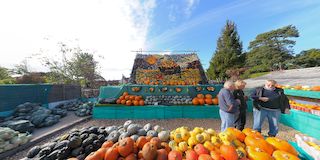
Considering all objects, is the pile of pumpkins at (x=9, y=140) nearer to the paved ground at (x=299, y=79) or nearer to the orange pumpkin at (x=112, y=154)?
the orange pumpkin at (x=112, y=154)

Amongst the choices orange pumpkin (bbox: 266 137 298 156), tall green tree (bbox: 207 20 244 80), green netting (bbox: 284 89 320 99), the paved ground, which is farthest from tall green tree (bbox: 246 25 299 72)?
orange pumpkin (bbox: 266 137 298 156)

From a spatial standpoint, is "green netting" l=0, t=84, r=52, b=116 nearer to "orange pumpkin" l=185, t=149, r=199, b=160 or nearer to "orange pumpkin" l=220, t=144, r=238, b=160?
"orange pumpkin" l=185, t=149, r=199, b=160

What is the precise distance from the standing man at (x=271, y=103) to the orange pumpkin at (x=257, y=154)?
238cm

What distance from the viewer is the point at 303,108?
4168mm

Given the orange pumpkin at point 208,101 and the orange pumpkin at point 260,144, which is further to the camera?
the orange pumpkin at point 208,101

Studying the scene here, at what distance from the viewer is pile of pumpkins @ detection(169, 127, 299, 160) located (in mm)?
1053

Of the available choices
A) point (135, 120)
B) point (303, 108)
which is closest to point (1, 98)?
point (135, 120)

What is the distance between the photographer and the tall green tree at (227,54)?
22578 mm

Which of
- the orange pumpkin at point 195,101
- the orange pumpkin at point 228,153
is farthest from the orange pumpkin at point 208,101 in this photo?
the orange pumpkin at point 228,153

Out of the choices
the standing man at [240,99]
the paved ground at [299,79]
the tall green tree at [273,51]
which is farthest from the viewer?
the tall green tree at [273,51]

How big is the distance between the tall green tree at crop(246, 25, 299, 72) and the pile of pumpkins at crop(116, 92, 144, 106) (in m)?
34.9

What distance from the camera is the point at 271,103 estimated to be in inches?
118

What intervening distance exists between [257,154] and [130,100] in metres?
→ 4.71

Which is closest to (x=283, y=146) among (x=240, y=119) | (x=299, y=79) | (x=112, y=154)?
(x=112, y=154)
